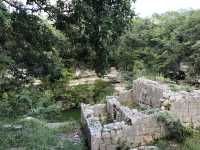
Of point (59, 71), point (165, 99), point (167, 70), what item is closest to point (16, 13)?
point (59, 71)

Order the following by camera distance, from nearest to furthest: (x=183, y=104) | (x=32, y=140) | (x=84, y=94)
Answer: (x=32, y=140) < (x=183, y=104) < (x=84, y=94)

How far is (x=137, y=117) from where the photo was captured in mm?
10828

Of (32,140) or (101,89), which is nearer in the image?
(32,140)

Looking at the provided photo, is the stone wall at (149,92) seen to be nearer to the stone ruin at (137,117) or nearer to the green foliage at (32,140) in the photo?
the stone ruin at (137,117)

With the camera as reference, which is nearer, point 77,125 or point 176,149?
point 176,149

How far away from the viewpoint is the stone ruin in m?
10.3

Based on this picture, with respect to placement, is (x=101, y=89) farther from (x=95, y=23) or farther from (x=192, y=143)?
→ (x=95, y=23)

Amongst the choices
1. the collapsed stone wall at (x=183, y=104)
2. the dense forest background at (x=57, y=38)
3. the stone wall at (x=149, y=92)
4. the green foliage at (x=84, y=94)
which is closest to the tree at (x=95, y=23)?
the dense forest background at (x=57, y=38)

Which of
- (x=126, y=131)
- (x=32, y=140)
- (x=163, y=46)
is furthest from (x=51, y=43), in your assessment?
(x=163, y=46)

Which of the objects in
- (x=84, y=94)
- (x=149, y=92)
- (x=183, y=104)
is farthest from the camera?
(x=84, y=94)

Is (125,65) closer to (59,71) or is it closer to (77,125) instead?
(77,125)

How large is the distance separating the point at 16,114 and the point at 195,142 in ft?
32.8

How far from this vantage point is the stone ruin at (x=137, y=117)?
405 inches

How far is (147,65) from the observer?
2877 cm
